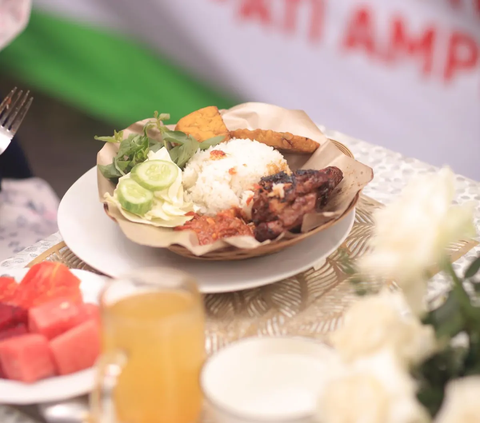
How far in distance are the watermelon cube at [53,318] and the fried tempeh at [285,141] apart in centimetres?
94

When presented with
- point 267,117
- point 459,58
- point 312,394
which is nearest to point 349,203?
point 267,117

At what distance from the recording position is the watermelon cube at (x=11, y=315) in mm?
1212

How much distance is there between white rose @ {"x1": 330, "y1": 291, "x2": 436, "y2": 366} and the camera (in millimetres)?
873

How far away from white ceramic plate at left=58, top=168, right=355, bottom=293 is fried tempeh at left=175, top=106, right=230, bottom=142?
15.9 inches

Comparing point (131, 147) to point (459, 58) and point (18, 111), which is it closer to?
point (18, 111)

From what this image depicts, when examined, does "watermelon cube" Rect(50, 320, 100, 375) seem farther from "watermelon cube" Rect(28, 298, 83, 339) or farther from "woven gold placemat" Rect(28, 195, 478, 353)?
"woven gold placemat" Rect(28, 195, 478, 353)

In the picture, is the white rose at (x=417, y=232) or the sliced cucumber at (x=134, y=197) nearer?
the white rose at (x=417, y=232)

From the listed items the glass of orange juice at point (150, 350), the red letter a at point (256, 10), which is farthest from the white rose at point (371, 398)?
the red letter a at point (256, 10)

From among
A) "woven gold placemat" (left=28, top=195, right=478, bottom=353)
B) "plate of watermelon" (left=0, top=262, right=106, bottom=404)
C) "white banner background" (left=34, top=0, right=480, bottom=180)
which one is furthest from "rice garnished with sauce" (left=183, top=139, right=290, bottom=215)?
"white banner background" (left=34, top=0, right=480, bottom=180)

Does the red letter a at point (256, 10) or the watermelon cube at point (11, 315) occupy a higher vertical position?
the red letter a at point (256, 10)

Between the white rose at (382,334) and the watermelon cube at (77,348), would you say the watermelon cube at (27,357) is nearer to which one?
the watermelon cube at (77,348)

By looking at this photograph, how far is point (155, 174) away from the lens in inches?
67.4

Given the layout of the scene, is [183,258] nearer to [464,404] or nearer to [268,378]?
[268,378]

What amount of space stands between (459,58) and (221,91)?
149 cm
